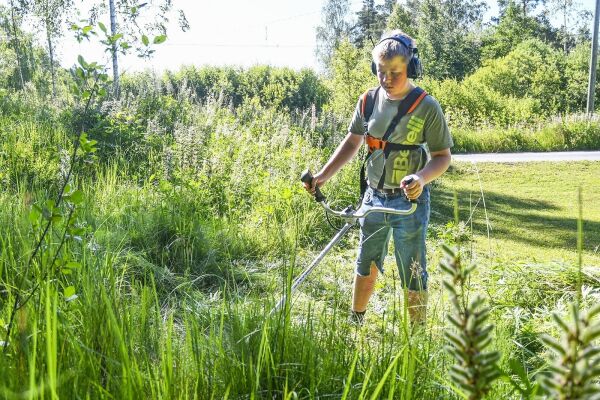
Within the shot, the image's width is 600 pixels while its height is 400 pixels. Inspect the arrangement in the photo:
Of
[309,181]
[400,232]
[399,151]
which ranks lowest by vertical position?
[400,232]

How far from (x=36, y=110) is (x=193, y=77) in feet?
59.3

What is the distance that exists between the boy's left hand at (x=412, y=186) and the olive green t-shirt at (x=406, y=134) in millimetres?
488

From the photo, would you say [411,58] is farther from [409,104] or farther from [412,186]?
[412,186]

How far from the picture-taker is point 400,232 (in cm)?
333

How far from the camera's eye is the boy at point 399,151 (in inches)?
126

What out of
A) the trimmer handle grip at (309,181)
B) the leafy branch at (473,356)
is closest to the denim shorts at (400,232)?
the trimmer handle grip at (309,181)

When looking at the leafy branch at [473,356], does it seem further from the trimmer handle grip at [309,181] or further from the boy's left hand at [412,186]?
the trimmer handle grip at [309,181]

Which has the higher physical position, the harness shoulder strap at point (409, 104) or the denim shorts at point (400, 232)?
the harness shoulder strap at point (409, 104)

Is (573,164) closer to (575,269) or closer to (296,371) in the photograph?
(575,269)

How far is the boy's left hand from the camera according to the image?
2.78m

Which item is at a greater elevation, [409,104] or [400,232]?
[409,104]

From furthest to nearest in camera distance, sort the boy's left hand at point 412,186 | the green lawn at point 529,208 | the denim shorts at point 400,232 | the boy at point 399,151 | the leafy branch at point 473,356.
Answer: the green lawn at point 529,208 < the denim shorts at point 400,232 < the boy at point 399,151 < the boy's left hand at point 412,186 < the leafy branch at point 473,356

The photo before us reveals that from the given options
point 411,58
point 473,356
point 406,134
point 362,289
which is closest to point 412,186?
point 406,134

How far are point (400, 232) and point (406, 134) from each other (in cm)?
54
